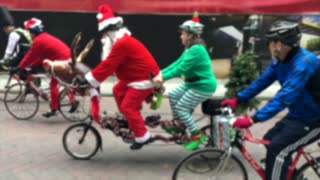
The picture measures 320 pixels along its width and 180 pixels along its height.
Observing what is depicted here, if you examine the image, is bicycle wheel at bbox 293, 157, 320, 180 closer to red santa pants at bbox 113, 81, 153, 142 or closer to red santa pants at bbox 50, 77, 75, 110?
red santa pants at bbox 113, 81, 153, 142

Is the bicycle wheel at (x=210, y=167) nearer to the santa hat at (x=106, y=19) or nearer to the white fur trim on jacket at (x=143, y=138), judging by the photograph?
the white fur trim on jacket at (x=143, y=138)

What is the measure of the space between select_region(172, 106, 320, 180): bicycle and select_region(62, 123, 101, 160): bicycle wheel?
6.80 feet

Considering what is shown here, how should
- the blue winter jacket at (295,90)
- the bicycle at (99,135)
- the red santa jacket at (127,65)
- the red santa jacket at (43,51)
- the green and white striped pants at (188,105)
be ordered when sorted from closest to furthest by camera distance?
the blue winter jacket at (295,90)
the red santa jacket at (127,65)
the green and white striped pants at (188,105)
the bicycle at (99,135)
the red santa jacket at (43,51)

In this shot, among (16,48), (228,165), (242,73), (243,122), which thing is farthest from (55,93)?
(243,122)

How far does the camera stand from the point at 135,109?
22.3 ft

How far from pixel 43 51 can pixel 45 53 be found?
6cm

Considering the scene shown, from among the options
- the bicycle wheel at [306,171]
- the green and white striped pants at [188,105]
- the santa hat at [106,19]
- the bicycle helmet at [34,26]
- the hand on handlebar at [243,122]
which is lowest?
the bicycle wheel at [306,171]

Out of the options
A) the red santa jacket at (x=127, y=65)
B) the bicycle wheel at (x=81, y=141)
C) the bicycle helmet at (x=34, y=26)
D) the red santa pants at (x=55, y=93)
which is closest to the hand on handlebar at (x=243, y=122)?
the red santa jacket at (x=127, y=65)

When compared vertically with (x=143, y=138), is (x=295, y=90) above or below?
above

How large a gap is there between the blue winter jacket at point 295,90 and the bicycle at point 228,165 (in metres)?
0.32

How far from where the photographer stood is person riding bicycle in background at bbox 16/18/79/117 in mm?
9164

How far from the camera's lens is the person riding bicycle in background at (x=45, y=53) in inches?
361

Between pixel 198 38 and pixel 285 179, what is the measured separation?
2254mm

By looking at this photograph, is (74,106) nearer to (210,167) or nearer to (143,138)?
(143,138)
